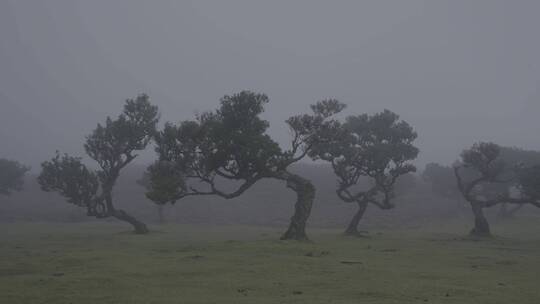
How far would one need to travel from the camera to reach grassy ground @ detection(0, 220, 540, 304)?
1349 centimetres

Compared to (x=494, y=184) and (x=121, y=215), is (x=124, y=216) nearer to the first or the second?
(x=121, y=215)

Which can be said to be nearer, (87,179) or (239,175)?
(239,175)

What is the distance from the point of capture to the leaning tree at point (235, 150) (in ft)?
99.8

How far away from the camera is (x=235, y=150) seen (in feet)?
99.6

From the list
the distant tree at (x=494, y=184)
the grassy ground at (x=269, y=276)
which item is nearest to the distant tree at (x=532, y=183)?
the grassy ground at (x=269, y=276)

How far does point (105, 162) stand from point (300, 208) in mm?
20104

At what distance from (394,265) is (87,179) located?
94.2 feet

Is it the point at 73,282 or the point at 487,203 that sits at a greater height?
the point at 487,203

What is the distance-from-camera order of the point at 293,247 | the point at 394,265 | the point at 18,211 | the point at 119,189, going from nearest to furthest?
the point at 394,265, the point at 293,247, the point at 18,211, the point at 119,189

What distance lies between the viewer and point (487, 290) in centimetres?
1487

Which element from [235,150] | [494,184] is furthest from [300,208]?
[494,184]

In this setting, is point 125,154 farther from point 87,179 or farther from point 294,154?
point 294,154

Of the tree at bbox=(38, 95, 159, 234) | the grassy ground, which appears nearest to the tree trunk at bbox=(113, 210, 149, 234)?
the tree at bbox=(38, 95, 159, 234)

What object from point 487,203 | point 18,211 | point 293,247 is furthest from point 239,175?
point 18,211
